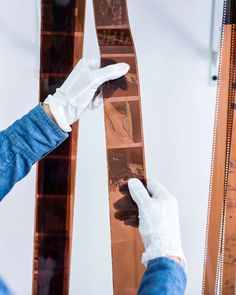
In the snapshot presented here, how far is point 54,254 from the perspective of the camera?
3.92 feet

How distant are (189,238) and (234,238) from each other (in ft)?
0.61

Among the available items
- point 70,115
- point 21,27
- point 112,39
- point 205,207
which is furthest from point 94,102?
point 205,207

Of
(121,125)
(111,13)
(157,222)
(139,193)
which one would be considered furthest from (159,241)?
(111,13)

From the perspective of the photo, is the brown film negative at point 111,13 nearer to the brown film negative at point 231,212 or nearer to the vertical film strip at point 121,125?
the vertical film strip at point 121,125

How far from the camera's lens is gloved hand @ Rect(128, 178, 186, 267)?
86 centimetres

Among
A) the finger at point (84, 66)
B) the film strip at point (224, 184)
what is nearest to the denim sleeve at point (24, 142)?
the finger at point (84, 66)

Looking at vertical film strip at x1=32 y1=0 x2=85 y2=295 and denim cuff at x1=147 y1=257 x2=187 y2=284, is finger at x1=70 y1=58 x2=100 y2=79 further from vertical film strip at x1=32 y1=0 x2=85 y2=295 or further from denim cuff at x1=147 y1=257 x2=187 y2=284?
denim cuff at x1=147 y1=257 x2=187 y2=284

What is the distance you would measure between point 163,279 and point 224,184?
1.67 ft

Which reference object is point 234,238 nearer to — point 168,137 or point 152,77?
point 168,137

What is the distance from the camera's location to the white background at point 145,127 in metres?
1.24

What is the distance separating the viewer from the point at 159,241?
885 millimetres

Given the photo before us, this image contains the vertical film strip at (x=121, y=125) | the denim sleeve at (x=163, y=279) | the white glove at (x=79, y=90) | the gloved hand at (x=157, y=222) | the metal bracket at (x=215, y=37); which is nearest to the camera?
the denim sleeve at (x=163, y=279)

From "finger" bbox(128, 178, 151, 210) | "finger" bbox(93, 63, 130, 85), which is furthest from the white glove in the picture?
"finger" bbox(128, 178, 151, 210)

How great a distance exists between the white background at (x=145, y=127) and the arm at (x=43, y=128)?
0.29 m
